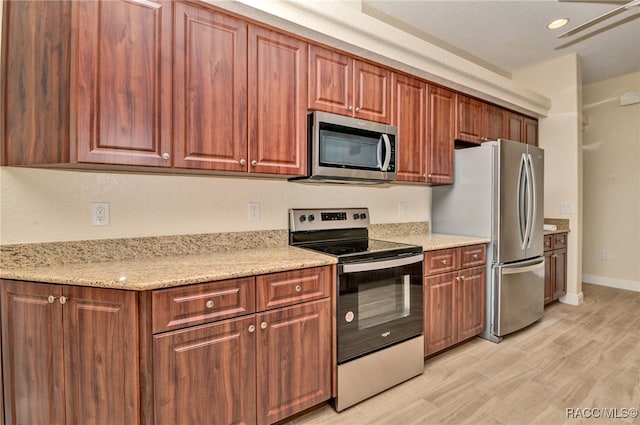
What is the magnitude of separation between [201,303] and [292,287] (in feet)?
1.54

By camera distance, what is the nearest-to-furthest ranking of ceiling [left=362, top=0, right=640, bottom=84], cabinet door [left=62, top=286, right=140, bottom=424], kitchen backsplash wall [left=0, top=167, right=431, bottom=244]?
1. cabinet door [left=62, top=286, right=140, bottom=424]
2. kitchen backsplash wall [left=0, top=167, right=431, bottom=244]
3. ceiling [left=362, top=0, right=640, bottom=84]

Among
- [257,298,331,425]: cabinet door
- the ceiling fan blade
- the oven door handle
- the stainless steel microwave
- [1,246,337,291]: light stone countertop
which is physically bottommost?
[257,298,331,425]: cabinet door

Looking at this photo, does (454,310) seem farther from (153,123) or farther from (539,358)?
(153,123)

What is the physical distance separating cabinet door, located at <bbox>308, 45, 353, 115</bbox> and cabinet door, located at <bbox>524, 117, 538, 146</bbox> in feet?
8.72

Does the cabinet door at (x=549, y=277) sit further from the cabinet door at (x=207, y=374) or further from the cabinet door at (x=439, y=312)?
the cabinet door at (x=207, y=374)

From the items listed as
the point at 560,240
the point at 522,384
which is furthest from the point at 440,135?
the point at 560,240

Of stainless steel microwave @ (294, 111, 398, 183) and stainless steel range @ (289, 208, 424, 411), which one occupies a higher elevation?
stainless steel microwave @ (294, 111, 398, 183)

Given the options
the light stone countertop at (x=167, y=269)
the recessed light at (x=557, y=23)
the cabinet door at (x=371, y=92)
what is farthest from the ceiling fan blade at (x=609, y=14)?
the light stone countertop at (x=167, y=269)

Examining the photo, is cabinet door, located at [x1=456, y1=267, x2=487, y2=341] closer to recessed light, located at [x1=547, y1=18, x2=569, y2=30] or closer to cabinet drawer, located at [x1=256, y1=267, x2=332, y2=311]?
cabinet drawer, located at [x1=256, y1=267, x2=332, y2=311]

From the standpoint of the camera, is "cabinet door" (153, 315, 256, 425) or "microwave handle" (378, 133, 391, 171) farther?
"microwave handle" (378, 133, 391, 171)

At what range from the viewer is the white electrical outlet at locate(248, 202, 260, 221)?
89.0 inches

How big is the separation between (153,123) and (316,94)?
1012 mm

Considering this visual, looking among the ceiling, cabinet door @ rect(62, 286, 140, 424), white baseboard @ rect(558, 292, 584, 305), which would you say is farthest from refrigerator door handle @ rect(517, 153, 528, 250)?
cabinet door @ rect(62, 286, 140, 424)

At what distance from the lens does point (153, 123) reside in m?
1.62
